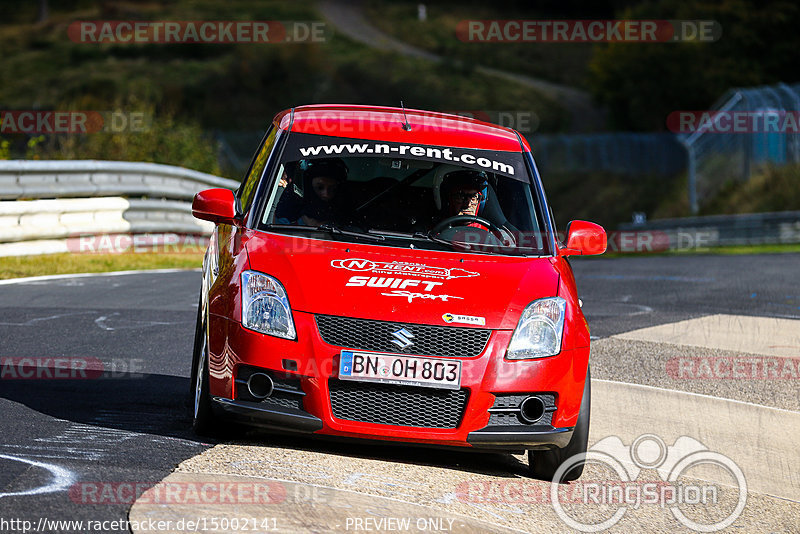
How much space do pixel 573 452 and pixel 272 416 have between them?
1.53m

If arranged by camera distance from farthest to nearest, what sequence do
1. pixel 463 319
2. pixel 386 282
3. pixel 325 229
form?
pixel 325 229 → pixel 386 282 → pixel 463 319

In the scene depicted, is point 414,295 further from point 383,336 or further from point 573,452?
point 573,452

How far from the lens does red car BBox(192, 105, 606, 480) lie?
5395 mm

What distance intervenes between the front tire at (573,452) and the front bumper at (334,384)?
23 centimetres

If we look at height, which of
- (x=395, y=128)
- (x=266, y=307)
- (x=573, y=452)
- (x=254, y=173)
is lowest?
(x=573, y=452)

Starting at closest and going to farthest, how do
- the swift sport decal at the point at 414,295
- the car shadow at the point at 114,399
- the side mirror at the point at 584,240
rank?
the swift sport decal at the point at 414,295, the car shadow at the point at 114,399, the side mirror at the point at 584,240

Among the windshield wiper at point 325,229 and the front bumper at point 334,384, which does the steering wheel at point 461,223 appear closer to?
the windshield wiper at point 325,229

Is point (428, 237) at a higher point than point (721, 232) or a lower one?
higher

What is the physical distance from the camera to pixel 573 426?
5.73 m

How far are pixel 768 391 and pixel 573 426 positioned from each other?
9.76 feet

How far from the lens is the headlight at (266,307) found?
5.43 m

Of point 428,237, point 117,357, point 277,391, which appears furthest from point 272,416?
point 117,357

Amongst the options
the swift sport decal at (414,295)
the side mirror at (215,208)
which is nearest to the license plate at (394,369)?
the swift sport decal at (414,295)

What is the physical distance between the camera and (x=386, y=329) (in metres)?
5.40
